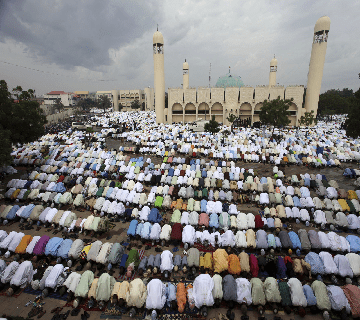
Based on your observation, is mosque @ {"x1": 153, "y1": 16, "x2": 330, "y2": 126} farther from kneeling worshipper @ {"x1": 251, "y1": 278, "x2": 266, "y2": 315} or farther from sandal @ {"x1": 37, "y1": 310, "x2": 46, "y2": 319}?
sandal @ {"x1": 37, "y1": 310, "x2": 46, "y2": 319}

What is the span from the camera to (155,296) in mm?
6719

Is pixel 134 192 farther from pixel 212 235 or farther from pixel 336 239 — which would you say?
pixel 336 239

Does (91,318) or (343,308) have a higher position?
(343,308)

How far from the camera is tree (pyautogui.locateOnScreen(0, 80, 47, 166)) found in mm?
15312

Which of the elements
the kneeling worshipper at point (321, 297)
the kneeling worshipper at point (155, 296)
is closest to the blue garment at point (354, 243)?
the kneeling worshipper at point (321, 297)

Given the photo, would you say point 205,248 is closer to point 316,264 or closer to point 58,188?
point 316,264

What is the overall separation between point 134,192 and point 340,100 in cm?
5369

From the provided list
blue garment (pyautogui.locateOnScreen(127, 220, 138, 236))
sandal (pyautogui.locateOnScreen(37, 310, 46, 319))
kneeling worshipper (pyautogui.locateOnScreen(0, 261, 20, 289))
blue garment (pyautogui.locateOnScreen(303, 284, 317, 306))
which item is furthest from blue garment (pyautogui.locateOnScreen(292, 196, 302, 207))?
kneeling worshipper (pyautogui.locateOnScreen(0, 261, 20, 289))

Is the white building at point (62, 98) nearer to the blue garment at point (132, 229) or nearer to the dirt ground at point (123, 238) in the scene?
the dirt ground at point (123, 238)

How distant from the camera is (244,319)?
652 cm

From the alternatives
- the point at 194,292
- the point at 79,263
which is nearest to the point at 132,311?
the point at 194,292

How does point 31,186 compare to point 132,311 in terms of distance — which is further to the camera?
point 31,186

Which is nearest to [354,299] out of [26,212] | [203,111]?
[26,212]

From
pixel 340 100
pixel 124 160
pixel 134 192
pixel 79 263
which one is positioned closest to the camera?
pixel 79 263
